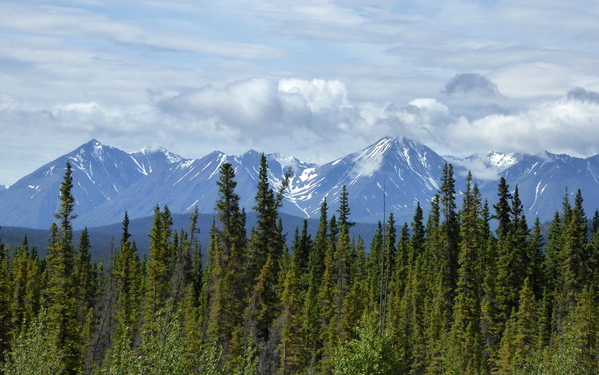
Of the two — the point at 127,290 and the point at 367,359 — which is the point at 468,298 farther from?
the point at 127,290

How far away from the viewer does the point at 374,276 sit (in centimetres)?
11544

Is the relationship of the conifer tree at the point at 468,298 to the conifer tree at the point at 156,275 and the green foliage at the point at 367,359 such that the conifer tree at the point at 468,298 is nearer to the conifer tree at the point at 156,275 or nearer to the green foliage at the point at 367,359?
the green foliage at the point at 367,359

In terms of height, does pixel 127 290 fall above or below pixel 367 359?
above

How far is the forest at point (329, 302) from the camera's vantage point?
72.1 m

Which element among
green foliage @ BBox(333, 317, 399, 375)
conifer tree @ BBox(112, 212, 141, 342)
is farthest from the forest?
conifer tree @ BBox(112, 212, 141, 342)

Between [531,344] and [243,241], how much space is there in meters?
35.3

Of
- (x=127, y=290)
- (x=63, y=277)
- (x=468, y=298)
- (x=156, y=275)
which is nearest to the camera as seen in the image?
(x=63, y=277)

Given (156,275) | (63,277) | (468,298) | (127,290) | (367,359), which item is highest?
(156,275)

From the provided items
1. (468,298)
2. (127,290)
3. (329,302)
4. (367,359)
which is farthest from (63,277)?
(468,298)

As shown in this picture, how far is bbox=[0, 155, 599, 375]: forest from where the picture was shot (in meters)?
72.1

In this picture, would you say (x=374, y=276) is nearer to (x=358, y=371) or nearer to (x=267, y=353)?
(x=267, y=353)

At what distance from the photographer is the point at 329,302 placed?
91938 millimetres

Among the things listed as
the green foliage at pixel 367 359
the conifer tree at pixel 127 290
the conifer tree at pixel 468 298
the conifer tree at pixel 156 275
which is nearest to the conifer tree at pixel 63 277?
the conifer tree at pixel 156 275

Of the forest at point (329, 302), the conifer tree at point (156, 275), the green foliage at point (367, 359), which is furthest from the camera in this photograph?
the conifer tree at point (156, 275)
